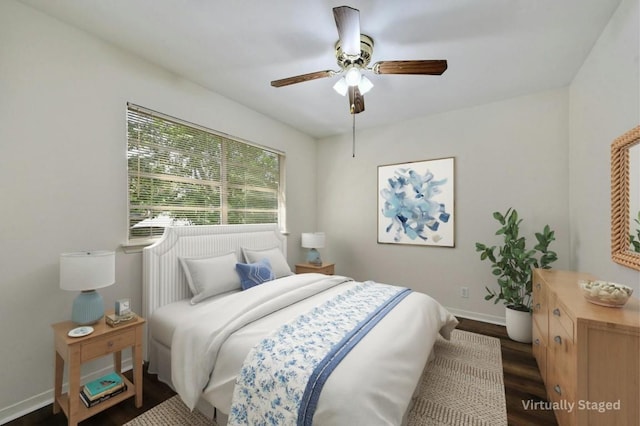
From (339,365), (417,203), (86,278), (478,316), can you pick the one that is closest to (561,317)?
(339,365)

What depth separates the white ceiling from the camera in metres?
1.81

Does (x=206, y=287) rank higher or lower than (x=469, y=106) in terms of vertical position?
lower

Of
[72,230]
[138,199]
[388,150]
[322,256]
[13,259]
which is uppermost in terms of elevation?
[388,150]

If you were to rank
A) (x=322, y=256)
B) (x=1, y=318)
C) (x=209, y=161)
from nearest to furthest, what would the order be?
(x=1, y=318) < (x=209, y=161) < (x=322, y=256)

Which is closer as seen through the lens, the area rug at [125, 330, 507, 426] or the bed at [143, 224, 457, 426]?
the bed at [143, 224, 457, 426]

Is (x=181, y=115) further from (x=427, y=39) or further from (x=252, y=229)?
(x=427, y=39)

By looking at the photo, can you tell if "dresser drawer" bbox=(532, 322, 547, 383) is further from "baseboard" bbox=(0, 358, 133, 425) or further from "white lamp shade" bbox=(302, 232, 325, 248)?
"baseboard" bbox=(0, 358, 133, 425)

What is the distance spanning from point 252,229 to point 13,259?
1948mm

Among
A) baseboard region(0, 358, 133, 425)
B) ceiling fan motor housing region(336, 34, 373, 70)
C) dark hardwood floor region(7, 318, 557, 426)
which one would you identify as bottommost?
dark hardwood floor region(7, 318, 557, 426)

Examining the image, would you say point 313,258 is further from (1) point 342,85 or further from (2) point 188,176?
(1) point 342,85

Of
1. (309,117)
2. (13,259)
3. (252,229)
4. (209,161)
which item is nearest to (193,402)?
(13,259)

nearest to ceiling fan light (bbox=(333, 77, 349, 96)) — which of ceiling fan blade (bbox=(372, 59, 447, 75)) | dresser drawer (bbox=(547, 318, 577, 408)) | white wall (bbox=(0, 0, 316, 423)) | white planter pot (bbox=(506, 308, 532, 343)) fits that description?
ceiling fan blade (bbox=(372, 59, 447, 75))

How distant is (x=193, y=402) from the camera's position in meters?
1.56

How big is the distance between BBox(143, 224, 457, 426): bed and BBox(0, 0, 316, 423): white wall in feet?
1.25
